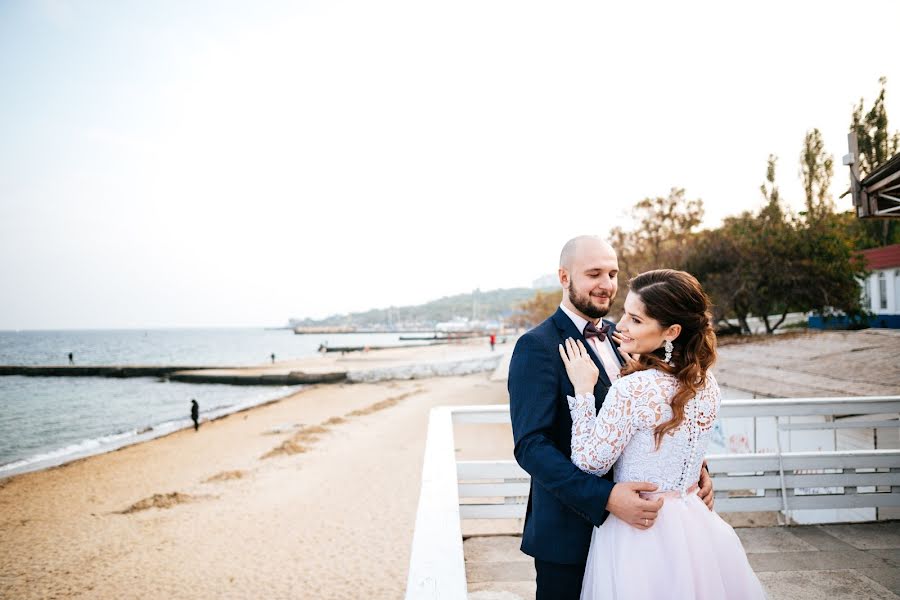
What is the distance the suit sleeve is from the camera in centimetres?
170

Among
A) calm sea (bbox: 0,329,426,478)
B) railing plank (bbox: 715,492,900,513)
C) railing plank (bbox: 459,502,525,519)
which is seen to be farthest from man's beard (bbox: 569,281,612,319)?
calm sea (bbox: 0,329,426,478)

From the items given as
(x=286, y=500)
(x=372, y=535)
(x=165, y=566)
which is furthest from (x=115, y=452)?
(x=372, y=535)

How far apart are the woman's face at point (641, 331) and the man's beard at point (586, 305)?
244mm

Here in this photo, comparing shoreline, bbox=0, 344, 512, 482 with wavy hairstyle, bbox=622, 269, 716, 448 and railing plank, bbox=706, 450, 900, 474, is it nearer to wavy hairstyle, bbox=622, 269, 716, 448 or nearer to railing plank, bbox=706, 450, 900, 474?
railing plank, bbox=706, 450, 900, 474

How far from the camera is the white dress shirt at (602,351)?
207 cm

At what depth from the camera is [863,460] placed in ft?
13.2

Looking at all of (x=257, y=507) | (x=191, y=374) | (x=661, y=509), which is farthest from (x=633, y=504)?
(x=191, y=374)

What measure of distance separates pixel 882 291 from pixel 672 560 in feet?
81.9

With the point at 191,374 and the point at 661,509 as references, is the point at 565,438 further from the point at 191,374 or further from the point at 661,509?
the point at 191,374

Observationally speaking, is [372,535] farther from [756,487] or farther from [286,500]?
[756,487]

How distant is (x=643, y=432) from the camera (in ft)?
5.65

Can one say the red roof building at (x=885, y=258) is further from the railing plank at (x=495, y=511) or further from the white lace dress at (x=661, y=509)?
the white lace dress at (x=661, y=509)

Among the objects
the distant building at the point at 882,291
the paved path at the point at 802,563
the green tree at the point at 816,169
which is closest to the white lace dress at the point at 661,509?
the paved path at the point at 802,563

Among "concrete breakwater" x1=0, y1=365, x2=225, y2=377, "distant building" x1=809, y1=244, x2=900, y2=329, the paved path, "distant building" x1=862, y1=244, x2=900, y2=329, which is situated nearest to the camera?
the paved path
